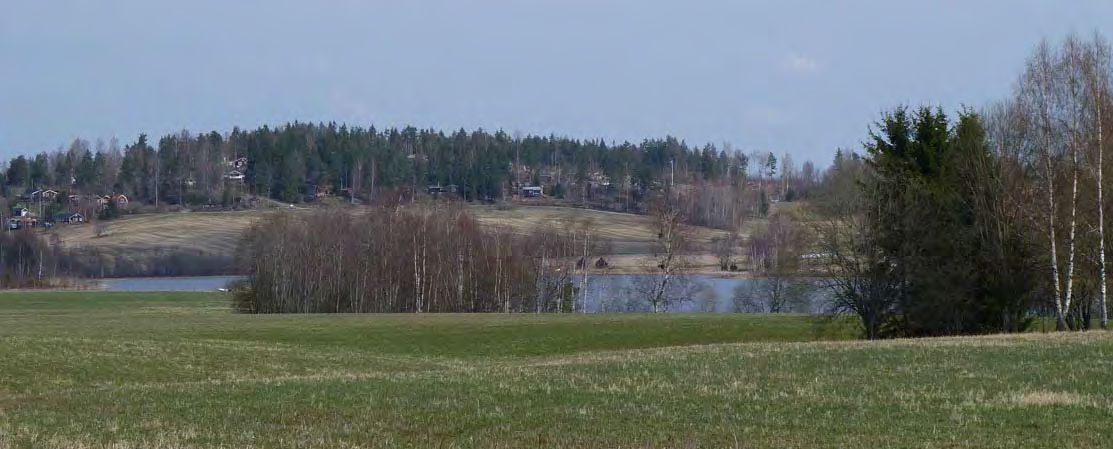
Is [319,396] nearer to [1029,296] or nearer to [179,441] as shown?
[179,441]

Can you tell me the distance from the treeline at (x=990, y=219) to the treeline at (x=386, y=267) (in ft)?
145

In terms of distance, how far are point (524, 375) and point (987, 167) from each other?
84.7ft

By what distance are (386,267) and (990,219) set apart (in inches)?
2030

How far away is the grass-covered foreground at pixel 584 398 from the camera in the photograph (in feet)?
51.6

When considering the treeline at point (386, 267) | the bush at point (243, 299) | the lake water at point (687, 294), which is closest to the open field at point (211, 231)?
the lake water at point (687, 294)

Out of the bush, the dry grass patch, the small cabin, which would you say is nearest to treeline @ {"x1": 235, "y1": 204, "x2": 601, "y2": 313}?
the bush

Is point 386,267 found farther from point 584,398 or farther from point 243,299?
point 584,398

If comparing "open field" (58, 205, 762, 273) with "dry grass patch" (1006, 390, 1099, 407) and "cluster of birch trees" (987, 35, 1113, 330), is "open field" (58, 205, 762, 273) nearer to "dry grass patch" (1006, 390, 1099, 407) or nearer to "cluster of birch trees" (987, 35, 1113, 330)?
"cluster of birch trees" (987, 35, 1113, 330)

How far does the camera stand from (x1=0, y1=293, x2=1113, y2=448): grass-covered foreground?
15734 millimetres

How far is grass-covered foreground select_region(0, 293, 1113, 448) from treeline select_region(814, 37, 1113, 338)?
9.33 metres

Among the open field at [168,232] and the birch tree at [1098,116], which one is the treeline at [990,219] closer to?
the birch tree at [1098,116]

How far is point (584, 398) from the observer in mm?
19938

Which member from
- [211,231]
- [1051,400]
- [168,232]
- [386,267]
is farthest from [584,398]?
[168,232]

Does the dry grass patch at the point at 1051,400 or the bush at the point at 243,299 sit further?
the bush at the point at 243,299
